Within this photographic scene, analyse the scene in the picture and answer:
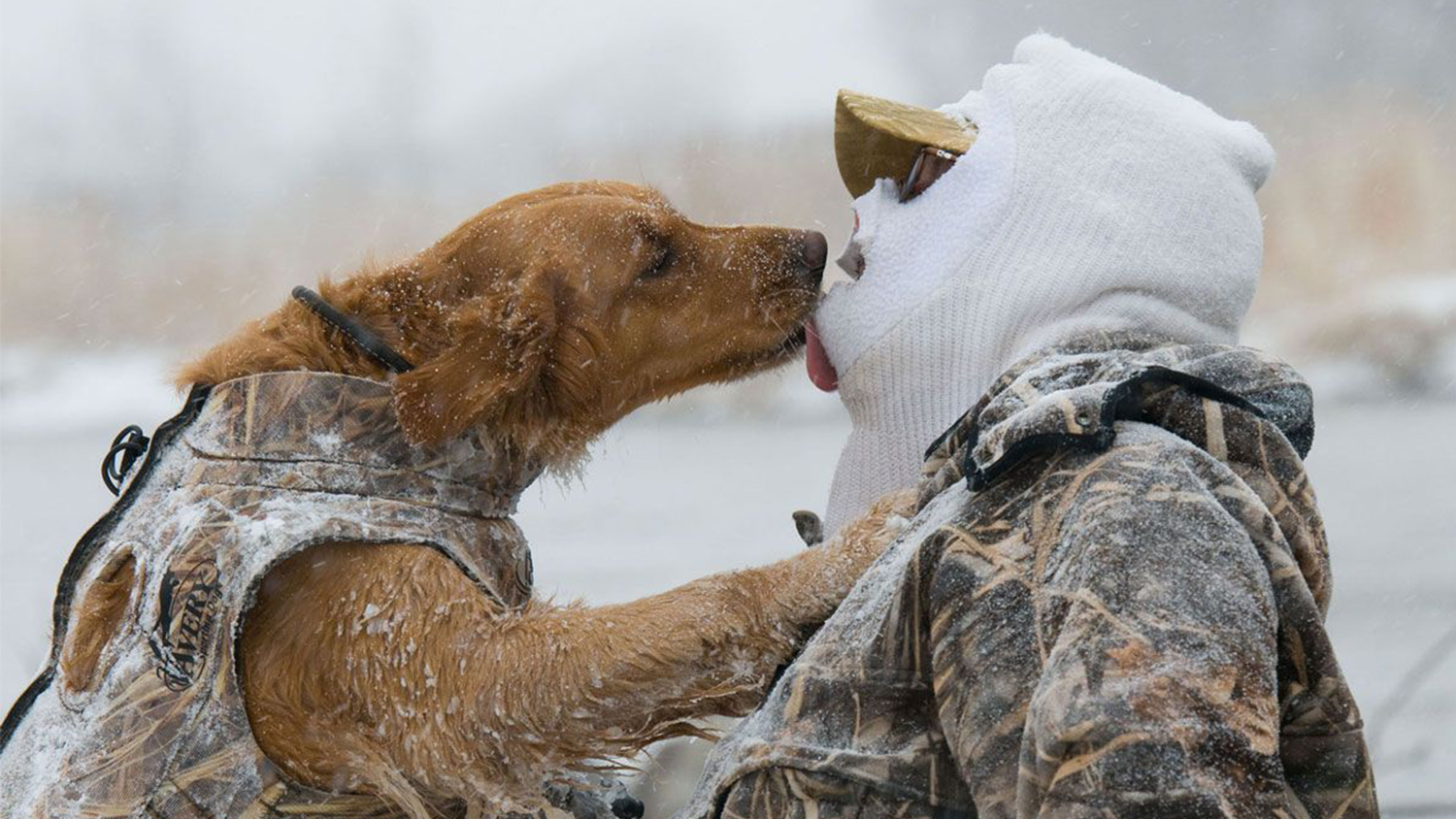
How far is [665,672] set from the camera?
1950 mm

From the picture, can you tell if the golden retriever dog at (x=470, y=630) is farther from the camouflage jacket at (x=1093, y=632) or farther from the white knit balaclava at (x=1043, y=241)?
the camouflage jacket at (x=1093, y=632)

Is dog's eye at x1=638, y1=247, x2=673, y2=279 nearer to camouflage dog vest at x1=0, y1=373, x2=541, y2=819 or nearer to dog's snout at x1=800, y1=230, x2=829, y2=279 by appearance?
→ dog's snout at x1=800, y1=230, x2=829, y2=279

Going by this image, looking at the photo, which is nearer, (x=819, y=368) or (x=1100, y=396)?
(x=1100, y=396)

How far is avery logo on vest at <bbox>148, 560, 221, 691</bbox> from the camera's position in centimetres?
180

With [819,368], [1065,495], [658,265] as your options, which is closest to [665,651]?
[819,368]

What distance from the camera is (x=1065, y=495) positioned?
1.13 metres

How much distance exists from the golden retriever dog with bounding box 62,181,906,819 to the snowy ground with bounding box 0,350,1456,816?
1.41 m

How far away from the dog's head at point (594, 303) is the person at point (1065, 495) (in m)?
0.54

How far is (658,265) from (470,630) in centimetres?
74

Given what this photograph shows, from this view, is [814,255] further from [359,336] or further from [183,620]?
[183,620]

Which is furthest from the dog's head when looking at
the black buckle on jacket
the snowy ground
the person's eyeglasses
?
the snowy ground

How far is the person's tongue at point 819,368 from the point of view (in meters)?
1.93

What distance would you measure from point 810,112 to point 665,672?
622 centimetres

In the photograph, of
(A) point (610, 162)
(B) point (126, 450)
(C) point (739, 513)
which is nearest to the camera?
(B) point (126, 450)
